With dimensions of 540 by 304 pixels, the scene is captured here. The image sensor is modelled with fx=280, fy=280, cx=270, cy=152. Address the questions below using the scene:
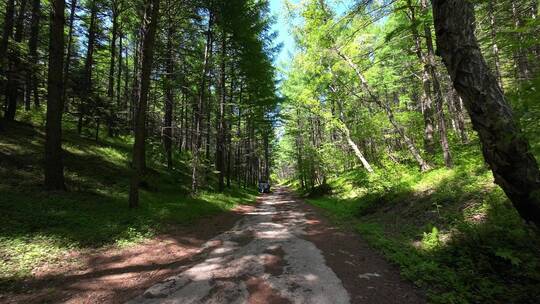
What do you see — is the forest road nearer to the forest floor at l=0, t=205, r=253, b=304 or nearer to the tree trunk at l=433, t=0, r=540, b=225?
the forest floor at l=0, t=205, r=253, b=304

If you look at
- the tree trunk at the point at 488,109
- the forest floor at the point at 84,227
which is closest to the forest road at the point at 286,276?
the forest floor at the point at 84,227

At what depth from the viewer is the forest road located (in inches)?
166

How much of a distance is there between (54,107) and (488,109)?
11059 mm

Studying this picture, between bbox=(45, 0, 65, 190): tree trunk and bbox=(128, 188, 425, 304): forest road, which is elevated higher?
bbox=(45, 0, 65, 190): tree trunk

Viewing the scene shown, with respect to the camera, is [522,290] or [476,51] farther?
[522,290]

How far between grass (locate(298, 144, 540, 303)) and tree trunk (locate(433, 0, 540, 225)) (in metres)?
0.81

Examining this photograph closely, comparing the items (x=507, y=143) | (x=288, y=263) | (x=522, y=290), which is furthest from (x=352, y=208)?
(x=507, y=143)

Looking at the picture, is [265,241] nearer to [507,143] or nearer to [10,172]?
[507,143]

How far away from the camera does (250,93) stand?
21.7 m

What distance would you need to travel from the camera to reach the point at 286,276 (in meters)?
4.99

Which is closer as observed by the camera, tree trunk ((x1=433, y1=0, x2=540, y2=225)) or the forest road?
tree trunk ((x1=433, y1=0, x2=540, y2=225))

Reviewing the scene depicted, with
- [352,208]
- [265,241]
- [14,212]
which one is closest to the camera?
[14,212]

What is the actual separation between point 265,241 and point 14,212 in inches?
249

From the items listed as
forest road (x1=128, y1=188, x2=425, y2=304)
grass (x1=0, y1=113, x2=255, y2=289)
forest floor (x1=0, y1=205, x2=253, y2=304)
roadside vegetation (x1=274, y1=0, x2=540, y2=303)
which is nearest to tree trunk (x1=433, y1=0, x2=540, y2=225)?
roadside vegetation (x1=274, y1=0, x2=540, y2=303)
